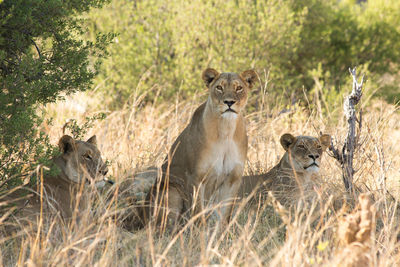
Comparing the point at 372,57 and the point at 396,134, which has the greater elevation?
the point at 372,57

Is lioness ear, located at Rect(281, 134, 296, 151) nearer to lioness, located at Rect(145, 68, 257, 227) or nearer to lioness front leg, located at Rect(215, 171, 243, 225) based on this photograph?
lioness, located at Rect(145, 68, 257, 227)

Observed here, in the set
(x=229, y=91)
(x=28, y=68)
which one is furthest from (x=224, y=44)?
(x=28, y=68)

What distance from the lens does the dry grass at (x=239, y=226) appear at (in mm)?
3816

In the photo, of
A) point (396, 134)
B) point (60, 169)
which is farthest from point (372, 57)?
point (60, 169)

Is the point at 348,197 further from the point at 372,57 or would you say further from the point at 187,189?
the point at 372,57

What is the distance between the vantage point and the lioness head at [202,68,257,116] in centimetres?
542

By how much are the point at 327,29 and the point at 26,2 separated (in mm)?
10079

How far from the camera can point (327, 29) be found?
1376 centimetres

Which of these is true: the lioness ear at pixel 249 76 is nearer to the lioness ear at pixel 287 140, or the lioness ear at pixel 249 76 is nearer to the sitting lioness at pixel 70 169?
the lioness ear at pixel 287 140

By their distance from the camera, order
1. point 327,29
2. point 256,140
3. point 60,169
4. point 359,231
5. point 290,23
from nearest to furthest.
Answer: point 359,231 → point 60,169 → point 256,140 → point 290,23 → point 327,29

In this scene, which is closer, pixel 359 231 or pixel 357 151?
pixel 359 231

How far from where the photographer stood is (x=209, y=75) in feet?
19.0

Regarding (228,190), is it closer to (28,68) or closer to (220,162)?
(220,162)

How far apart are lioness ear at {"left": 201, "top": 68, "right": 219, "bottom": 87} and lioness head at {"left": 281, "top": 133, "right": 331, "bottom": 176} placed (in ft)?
3.90
